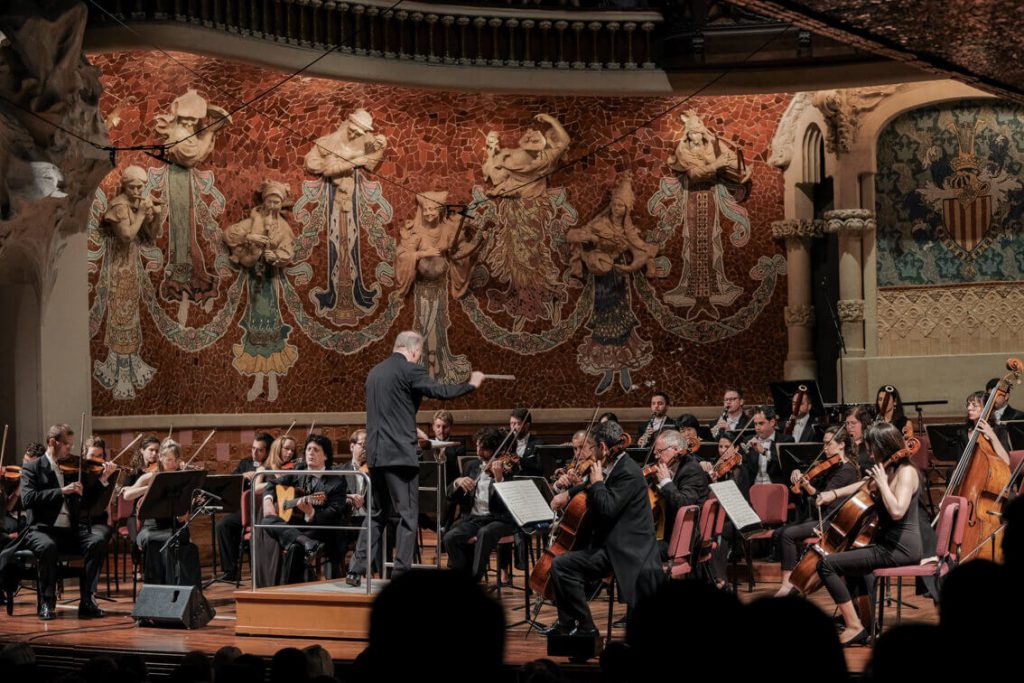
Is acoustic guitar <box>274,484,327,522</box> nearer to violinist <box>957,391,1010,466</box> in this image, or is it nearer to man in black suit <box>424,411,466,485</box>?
man in black suit <box>424,411,466,485</box>

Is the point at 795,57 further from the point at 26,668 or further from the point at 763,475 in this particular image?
the point at 26,668

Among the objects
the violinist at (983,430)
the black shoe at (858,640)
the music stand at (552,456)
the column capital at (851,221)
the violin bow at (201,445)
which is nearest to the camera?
the black shoe at (858,640)

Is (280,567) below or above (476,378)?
below

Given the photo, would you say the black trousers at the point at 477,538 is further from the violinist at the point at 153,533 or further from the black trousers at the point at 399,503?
the violinist at the point at 153,533

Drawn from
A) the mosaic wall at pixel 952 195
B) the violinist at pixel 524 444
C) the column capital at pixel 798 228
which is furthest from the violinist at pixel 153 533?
the mosaic wall at pixel 952 195

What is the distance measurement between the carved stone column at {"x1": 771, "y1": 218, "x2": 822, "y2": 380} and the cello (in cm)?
507

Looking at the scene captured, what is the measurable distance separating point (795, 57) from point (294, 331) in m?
5.45

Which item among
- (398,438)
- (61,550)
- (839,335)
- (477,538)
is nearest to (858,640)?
(398,438)

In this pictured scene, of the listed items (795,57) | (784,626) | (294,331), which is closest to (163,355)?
(294,331)

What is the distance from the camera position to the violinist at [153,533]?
906cm

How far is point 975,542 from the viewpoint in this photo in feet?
25.6

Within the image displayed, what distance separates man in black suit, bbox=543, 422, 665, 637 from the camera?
23.7 ft

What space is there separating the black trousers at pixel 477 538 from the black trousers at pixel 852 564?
2.67 metres

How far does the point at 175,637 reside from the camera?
762cm
